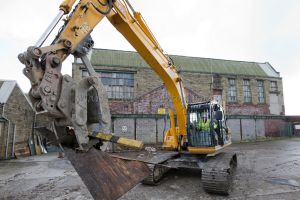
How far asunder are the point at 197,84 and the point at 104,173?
74.9ft

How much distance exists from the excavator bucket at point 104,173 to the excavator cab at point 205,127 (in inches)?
142

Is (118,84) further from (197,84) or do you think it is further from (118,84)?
(197,84)

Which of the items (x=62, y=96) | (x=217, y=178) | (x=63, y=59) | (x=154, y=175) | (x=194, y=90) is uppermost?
(x=194, y=90)

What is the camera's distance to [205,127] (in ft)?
21.6

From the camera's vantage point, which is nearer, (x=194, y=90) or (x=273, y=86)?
(x=194, y=90)

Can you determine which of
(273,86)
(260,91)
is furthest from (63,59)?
(273,86)

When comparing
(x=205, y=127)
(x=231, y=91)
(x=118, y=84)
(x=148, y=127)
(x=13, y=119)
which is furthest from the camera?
(x=231, y=91)

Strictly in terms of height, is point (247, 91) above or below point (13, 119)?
above

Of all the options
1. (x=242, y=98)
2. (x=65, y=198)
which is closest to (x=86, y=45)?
(x=65, y=198)

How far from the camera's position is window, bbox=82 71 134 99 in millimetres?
21375

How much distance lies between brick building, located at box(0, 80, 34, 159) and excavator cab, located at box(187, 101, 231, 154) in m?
12.2

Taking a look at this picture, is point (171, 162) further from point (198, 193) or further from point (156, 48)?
point (156, 48)

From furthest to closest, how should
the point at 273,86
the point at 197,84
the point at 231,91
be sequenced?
1. the point at 273,86
2. the point at 231,91
3. the point at 197,84

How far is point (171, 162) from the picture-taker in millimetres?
7234
